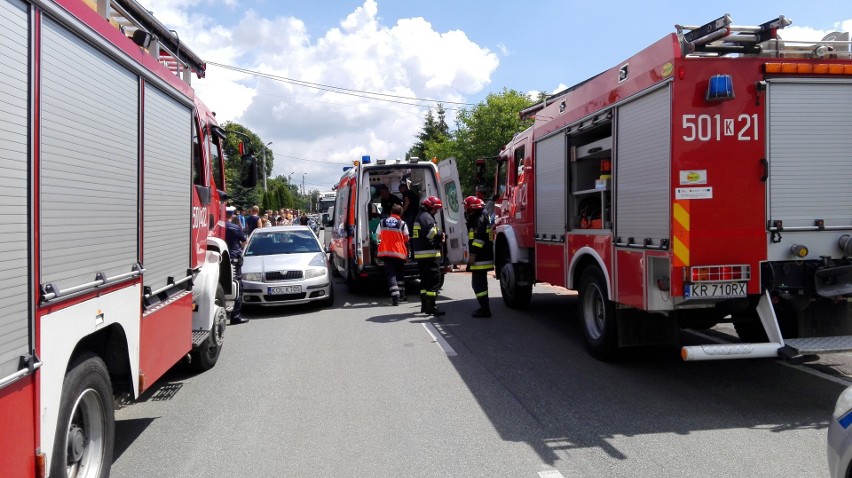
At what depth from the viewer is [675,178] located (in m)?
5.33

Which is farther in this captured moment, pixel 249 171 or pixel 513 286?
pixel 513 286

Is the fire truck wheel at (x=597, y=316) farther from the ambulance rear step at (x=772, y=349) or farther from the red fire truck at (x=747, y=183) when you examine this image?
the ambulance rear step at (x=772, y=349)

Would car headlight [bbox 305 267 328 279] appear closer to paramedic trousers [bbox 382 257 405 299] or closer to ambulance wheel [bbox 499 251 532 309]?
paramedic trousers [bbox 382 257 405 299]

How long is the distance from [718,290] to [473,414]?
2297 millimetres

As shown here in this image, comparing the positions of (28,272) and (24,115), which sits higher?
(24,115)

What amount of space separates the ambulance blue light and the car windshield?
804 centimetres

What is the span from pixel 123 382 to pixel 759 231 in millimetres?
4993

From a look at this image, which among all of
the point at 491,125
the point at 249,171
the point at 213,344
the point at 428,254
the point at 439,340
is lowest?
the point at 439,340

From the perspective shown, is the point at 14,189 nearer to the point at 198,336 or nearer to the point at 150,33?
the point at 150,33

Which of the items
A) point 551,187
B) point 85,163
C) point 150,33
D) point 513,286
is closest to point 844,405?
point 85,163

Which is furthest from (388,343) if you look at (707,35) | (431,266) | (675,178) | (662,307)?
(707,35)

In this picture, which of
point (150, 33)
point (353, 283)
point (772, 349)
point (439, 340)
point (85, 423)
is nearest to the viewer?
point (85, 423)

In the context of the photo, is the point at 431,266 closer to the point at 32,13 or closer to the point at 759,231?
the point at 759,231

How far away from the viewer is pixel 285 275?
10.7 meters
